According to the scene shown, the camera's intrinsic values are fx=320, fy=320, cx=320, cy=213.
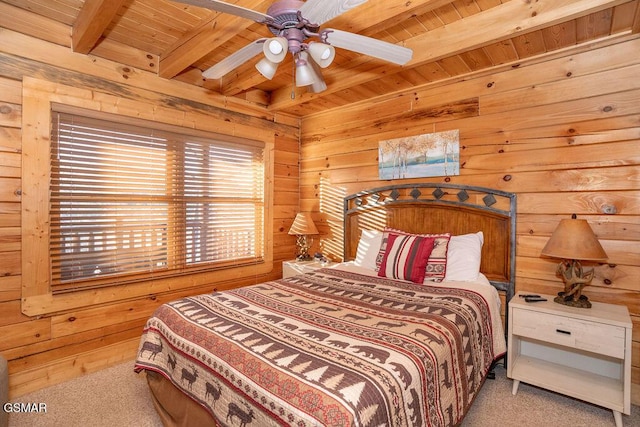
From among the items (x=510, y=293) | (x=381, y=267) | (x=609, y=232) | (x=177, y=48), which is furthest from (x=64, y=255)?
(x=609, y=232)

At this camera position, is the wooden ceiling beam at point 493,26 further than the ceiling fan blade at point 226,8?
Yes

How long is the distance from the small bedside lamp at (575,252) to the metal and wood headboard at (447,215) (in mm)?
435

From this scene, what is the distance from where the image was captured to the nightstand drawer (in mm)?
1854

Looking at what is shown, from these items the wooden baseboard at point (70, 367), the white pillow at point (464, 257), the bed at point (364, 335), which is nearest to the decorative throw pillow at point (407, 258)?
the bed at point (364, 335)

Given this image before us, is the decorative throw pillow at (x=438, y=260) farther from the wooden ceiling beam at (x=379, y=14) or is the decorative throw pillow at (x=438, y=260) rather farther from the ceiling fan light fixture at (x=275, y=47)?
the ceiling fan light fixture at (x=275, y=47)

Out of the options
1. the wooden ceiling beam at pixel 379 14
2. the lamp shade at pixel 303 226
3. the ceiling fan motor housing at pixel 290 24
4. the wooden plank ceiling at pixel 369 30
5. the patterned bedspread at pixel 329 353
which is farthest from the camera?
the lamp shade at pixel 303 226

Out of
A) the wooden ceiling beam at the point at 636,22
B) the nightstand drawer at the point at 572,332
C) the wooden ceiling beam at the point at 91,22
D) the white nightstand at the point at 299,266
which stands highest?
the wooden ceiling beam at the point at 91,22

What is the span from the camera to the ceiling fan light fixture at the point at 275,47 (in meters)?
1.47

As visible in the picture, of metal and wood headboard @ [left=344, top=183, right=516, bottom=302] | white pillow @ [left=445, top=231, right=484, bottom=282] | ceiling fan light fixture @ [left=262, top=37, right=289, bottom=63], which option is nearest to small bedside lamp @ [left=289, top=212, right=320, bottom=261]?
metal and wood headboard @ [left=344, top=183, right=516, bottom=302]

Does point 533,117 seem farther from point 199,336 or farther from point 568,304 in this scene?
point 199,336

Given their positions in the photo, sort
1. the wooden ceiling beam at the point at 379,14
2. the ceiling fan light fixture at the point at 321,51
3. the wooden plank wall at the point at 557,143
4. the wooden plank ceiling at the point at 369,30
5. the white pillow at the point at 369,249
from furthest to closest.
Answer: the white pillow at the point at 369,249 → the wooden plank wall at the point at 557,143 → the wooden plank ceiling at the point at 369,30 → the wooden ceiling beam at the point at 379,14 → the ceiling fan light fixture at the point at 321,51

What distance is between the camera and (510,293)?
2.57m

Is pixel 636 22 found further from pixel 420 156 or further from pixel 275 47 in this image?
pixel 275 47

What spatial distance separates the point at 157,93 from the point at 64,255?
1.57 metres
